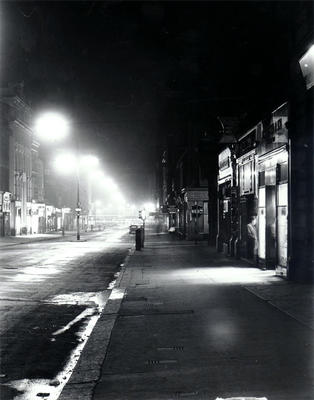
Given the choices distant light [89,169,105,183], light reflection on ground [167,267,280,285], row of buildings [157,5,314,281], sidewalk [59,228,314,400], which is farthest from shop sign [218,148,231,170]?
distant light [89,169,105,183]

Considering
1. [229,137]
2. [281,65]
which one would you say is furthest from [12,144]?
[281,65]

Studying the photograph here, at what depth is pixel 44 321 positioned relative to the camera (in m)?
11.4

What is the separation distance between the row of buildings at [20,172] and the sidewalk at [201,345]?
52164 mm

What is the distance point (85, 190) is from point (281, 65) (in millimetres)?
128334

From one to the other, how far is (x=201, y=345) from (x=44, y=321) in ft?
13.3

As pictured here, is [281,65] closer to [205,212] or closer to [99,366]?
[99,366]

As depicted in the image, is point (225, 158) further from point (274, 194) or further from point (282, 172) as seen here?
point (282, 172)

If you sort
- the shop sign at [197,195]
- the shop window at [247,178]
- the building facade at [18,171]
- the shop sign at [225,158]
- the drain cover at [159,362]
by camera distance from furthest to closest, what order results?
the building facade at [18,171] → the shop sign at [197,195] → the shop sign at [225,158] → the shop window at [247,178] → the drain cover at [159,362]

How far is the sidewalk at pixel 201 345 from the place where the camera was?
6.45 metres

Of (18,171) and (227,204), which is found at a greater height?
(18,171)

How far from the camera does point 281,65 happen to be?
59.0ft

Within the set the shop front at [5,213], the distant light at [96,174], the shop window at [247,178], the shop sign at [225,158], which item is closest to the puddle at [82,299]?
the shop window at [247,178]

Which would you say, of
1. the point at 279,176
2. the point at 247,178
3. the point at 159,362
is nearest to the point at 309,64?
the point at 159,362

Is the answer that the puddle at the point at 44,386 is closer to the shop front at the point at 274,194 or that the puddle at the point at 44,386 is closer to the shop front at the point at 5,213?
the shop front at the point at 274,194
